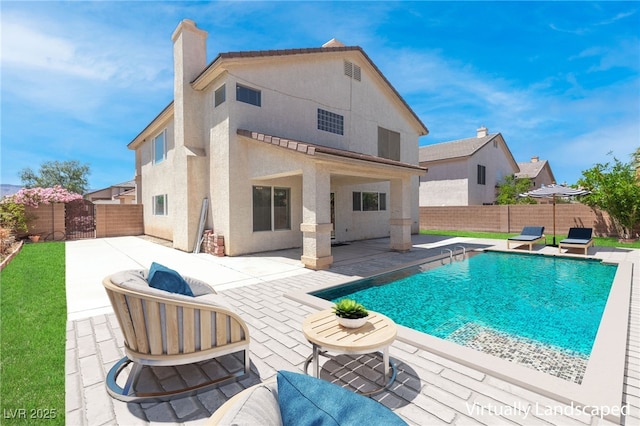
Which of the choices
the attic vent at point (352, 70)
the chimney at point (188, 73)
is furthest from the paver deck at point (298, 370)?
the attic vent at point (352, 70)

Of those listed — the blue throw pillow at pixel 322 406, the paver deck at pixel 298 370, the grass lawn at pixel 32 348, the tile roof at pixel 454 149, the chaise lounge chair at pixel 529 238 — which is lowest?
the paver deck at pixel 298 370

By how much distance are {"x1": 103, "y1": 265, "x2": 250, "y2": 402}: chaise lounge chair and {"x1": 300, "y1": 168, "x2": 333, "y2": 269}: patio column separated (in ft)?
19.6

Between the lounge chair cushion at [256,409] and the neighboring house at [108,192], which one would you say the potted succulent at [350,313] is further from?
the neighboring house at [108,192]

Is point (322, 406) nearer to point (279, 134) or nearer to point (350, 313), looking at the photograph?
point (350, 313)

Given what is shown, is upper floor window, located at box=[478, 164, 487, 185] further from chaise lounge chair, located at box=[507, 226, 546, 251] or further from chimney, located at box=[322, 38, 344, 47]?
chimney, located at box=[322, 38, 344, 47]

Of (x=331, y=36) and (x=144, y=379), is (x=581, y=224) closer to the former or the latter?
(x=331, y=36)

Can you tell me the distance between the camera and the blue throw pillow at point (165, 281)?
3.69 meters

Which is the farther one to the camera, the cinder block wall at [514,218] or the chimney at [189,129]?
the cinder block wall at [514,218]

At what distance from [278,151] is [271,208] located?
132 inches

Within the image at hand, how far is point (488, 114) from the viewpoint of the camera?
3306 cm

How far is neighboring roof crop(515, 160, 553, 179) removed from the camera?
117 ft

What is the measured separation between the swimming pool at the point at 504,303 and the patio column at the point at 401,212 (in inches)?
90.3

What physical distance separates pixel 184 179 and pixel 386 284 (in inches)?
414

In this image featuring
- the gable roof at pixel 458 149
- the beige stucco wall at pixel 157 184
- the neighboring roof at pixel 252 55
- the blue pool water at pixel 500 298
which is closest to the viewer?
the blue pool water at pixel 500 298
